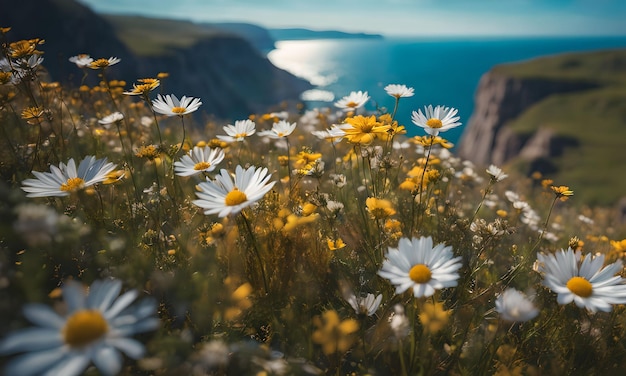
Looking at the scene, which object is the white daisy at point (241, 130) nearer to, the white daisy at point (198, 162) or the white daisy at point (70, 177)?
the white daisy at point (198, 162)

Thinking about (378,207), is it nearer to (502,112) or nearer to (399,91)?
(399,91)

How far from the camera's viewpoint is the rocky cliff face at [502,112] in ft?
213

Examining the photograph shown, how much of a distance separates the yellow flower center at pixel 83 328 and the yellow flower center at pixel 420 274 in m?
1.00

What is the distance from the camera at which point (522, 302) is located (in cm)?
130

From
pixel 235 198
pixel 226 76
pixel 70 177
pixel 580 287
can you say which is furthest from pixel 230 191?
pixel 226 76

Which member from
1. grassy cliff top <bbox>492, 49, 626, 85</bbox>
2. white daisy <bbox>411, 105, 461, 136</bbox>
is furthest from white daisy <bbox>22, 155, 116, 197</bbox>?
grassy cliff top <bbox>492, 49, 626, 85</bbox>

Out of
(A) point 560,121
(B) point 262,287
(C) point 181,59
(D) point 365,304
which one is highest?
(D) point 365,304

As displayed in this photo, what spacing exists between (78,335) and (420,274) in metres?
1.08

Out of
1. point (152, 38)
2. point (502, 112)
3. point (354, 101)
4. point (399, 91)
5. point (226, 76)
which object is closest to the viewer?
point (399, 91)

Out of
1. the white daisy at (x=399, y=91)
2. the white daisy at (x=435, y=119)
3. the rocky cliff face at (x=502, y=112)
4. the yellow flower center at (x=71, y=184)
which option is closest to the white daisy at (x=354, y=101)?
the white daisy at (x=399, y=91)

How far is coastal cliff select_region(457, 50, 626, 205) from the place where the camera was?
46700mm

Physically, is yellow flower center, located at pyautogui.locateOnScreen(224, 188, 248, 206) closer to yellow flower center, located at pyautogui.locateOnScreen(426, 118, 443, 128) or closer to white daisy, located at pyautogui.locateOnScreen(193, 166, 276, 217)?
white daisy, located at pyautogui.locateOnScreen(193, 166, 276, 217)

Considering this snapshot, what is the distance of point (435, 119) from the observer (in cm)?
230

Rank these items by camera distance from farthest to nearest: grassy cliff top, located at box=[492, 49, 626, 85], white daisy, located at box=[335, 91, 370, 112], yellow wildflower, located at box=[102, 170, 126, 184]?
grassy cliff top, located at box=[492, 49, 626, 85] → white daisy, located at box=[335, 91, 370, 112] → yellow wildflower, located at box=[102, 170, 126, 184]
